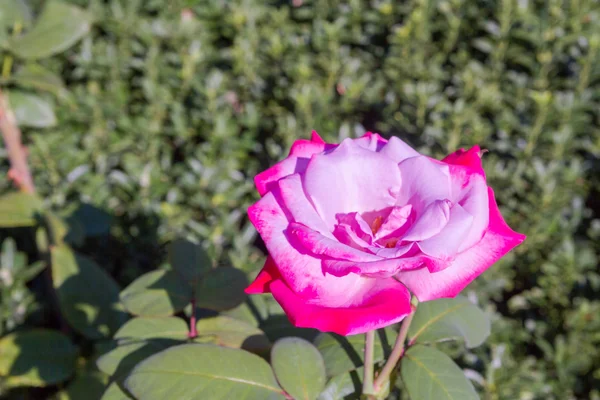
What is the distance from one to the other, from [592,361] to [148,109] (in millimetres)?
1775

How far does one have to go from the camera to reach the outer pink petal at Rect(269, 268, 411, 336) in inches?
20.2

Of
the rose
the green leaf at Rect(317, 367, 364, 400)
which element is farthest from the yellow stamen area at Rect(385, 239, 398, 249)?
the green leaf at Rect(317, 367, 364, 400)

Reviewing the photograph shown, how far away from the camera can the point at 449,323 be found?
2.52 ft

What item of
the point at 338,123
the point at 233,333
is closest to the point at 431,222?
the point at 233,333

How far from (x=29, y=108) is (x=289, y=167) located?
44.6 inches

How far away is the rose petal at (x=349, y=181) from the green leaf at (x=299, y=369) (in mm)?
201

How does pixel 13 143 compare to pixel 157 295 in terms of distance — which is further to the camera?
pixel 13 143

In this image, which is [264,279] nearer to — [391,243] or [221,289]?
[391,243]

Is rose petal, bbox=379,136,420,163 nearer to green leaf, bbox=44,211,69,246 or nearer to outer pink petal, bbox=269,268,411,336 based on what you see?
outer pink petal, bbox=269,268,411,336

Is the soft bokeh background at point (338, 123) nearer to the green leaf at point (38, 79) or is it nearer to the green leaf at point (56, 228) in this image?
the green leaf at point (56, 228)

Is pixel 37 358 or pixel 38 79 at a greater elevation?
pixel 38 79

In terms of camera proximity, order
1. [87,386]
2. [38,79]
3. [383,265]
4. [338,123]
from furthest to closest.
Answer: [338,123], [38,79], [87,386], [383,265]

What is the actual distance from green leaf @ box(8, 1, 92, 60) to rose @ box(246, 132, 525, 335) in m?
0.99

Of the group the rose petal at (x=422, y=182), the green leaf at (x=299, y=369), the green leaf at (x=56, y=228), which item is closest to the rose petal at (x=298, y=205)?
the rose petal at (x=422, y=182)
